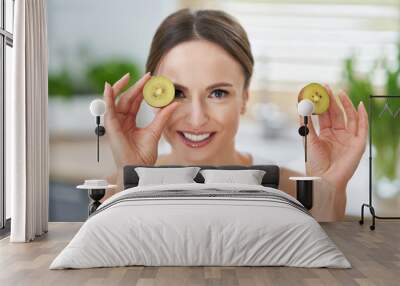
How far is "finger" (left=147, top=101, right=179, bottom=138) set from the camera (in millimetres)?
7309

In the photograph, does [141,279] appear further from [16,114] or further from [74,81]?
[74,81]

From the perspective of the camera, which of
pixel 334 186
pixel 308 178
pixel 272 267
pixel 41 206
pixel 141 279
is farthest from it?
pixel 334 186

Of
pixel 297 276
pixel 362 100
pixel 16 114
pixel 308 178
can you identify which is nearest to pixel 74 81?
pixel 16 114

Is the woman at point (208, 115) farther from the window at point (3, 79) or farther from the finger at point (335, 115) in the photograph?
the window at point (3, 79)

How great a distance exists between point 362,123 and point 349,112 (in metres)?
0.21

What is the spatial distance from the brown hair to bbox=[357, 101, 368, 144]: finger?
143cm

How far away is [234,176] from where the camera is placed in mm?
6691

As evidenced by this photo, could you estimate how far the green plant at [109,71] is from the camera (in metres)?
7.48

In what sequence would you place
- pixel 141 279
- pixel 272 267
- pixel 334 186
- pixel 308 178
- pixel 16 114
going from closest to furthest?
pixel 141 279 < pixel 272 267 < pixel 16 114 < pixel 308 178 < pixel 334 186

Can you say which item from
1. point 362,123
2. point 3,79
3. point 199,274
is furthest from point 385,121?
point 3,79

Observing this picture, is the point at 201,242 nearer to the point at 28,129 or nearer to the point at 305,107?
the point at 28,129

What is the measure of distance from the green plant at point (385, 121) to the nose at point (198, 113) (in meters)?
1.82

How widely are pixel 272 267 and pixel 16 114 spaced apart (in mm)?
2997

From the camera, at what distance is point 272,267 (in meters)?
4.61
